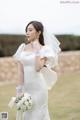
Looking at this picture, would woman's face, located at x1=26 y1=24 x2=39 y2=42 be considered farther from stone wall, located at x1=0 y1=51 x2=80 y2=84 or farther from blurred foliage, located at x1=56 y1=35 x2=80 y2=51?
blurred foliage, located at x1=56 y1=35 x2=80 y2=51

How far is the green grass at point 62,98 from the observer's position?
927 cm

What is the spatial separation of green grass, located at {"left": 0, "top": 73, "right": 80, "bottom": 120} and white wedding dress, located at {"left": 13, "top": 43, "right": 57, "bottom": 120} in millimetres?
2862

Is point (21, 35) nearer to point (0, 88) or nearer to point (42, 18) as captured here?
point (42, 18)

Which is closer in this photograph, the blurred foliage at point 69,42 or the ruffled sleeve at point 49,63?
the ruffled sleeve at point 49,63

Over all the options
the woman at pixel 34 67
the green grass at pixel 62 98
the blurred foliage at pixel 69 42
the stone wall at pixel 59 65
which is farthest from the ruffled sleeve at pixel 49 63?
the blurred foliage at pixel 69 42

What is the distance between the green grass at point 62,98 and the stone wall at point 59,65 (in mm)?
711

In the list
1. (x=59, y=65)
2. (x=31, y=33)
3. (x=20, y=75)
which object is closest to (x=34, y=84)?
(x=20, y=75)

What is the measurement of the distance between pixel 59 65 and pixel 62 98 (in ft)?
→ 16.3

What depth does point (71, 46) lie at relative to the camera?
18.1m

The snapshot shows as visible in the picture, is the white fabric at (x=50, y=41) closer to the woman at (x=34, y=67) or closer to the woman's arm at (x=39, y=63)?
the woman at (x=34, y=67)

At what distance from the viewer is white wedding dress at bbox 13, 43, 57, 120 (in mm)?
5961

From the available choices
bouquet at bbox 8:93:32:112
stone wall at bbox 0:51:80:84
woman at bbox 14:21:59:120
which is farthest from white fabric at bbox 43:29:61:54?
stone wall at bbox 0:51:80:84

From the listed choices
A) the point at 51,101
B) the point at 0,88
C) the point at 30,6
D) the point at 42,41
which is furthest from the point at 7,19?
the point at 42,41

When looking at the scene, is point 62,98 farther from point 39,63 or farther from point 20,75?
point 39,63
